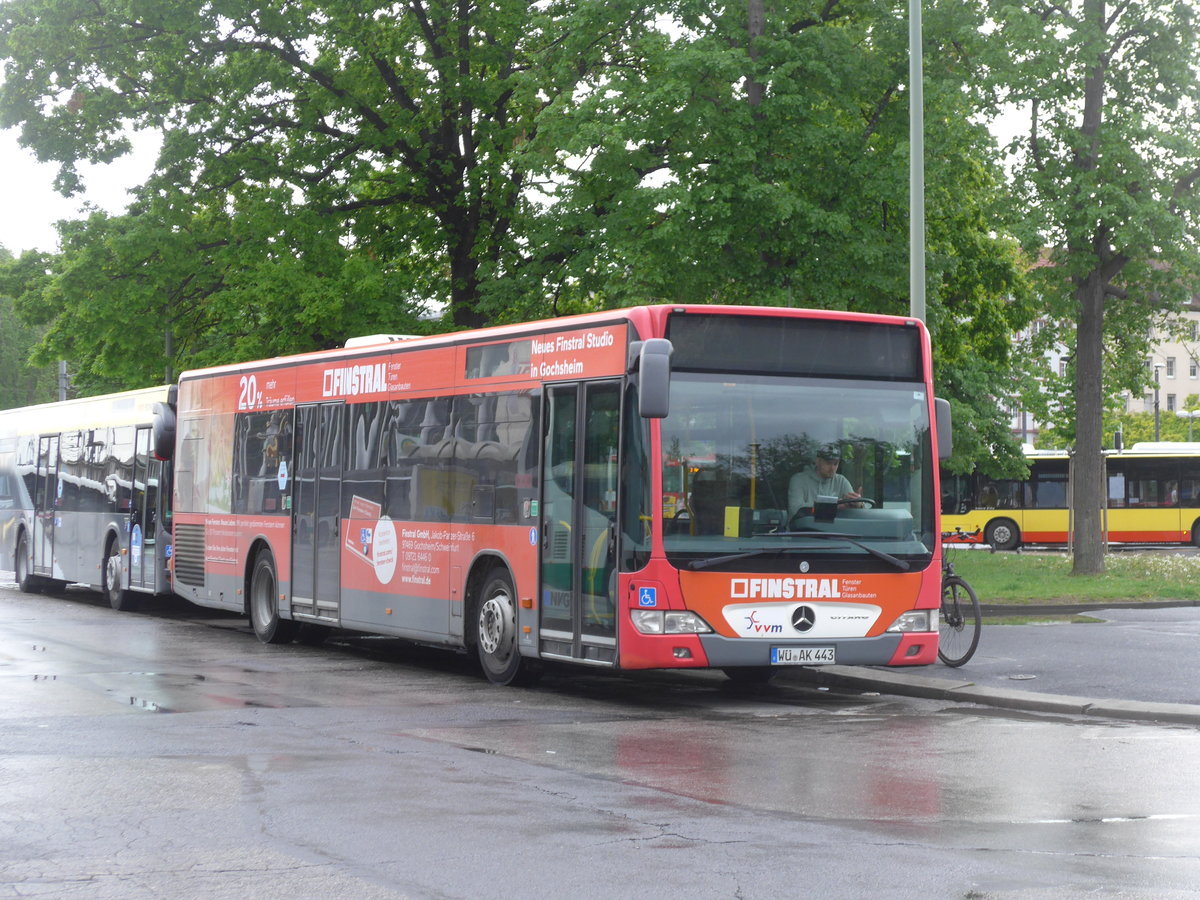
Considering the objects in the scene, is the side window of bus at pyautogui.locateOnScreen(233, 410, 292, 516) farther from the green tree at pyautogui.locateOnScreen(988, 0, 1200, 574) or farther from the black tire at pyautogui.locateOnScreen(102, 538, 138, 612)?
the green tree at pyautogui.locateOnScreen(988, 0, 1200, 574)

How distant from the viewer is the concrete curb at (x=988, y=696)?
12.5 meters

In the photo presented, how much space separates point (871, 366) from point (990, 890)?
7370mm

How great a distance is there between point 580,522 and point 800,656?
200cm

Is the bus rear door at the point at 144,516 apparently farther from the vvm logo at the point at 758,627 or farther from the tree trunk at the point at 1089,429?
the tree trunk at the point at 1089,429

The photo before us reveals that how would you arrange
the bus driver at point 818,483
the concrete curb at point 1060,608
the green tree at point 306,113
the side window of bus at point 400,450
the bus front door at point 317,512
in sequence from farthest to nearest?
the green tree at point 306,113 → the concrete curb at point 1060,608 → the bus front door at point 317,512 → the side window of bus at point 400,450 → the bus driver at point 818,483

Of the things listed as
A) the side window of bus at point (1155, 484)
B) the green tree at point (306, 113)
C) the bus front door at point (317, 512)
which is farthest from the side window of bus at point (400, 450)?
the side window of bus at point (1155, 484)

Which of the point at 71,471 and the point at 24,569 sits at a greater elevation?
the point at 71,471

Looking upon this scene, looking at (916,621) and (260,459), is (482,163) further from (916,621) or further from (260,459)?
(916,621)

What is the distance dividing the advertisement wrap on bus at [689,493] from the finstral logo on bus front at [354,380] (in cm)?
163

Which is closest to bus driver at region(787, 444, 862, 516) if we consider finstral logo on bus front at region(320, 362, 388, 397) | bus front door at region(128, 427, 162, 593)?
finstral logo on bus front at region(320, 362, 388, 397)

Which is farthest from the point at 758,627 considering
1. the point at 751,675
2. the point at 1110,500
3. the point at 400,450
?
the point at 1110,500

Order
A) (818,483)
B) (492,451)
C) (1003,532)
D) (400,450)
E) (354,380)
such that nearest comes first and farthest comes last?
1. (818,483)
2. (492,451)
3. (400,450)
4. (354,380)
5. (1003,532)

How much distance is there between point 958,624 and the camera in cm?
1570

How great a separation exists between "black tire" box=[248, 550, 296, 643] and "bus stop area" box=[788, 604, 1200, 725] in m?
6.88
